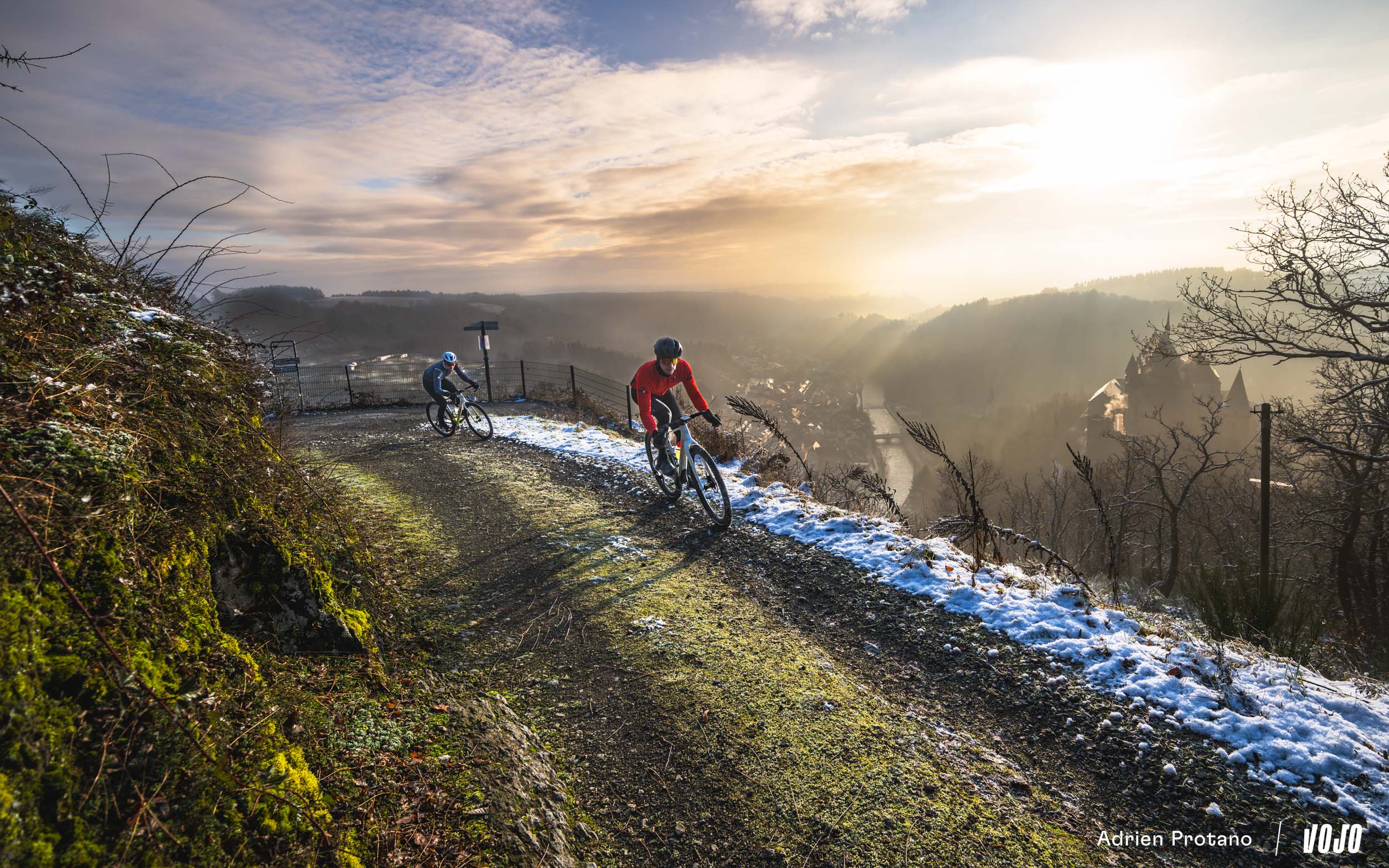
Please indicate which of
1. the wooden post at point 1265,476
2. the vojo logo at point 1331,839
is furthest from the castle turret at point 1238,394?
the vojo logo at point 1331,839

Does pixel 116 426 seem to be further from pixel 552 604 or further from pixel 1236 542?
pixel 1236 542

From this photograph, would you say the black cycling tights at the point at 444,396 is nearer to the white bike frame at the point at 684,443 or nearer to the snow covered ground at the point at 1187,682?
the white bike frame at the point at 684,443

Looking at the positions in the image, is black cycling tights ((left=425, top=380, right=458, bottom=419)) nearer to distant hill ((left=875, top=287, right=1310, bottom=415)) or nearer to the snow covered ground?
the snow covered ground

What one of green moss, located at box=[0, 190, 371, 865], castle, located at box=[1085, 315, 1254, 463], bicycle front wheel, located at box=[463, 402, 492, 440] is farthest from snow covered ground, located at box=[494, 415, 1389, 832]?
castle, located at box=[1085, 315, 1254, 463]

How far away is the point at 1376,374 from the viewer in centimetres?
1383

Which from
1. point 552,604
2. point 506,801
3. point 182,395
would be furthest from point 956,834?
point 182,395

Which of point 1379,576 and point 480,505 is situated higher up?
point 480,505

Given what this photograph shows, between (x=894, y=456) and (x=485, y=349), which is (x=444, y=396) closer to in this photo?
(x=485, y=349)

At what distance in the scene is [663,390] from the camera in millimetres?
8250

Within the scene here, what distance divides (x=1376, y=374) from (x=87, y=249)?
76.3 feet

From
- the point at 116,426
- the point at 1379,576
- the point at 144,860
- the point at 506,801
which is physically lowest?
the point at 1379,576

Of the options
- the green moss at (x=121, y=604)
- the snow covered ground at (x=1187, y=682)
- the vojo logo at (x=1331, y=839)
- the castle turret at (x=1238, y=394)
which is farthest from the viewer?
the castle turret at (x=1238, y=394)

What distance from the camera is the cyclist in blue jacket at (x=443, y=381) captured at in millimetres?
12266

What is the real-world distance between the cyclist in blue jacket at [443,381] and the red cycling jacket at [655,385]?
A: 553 centimetres
